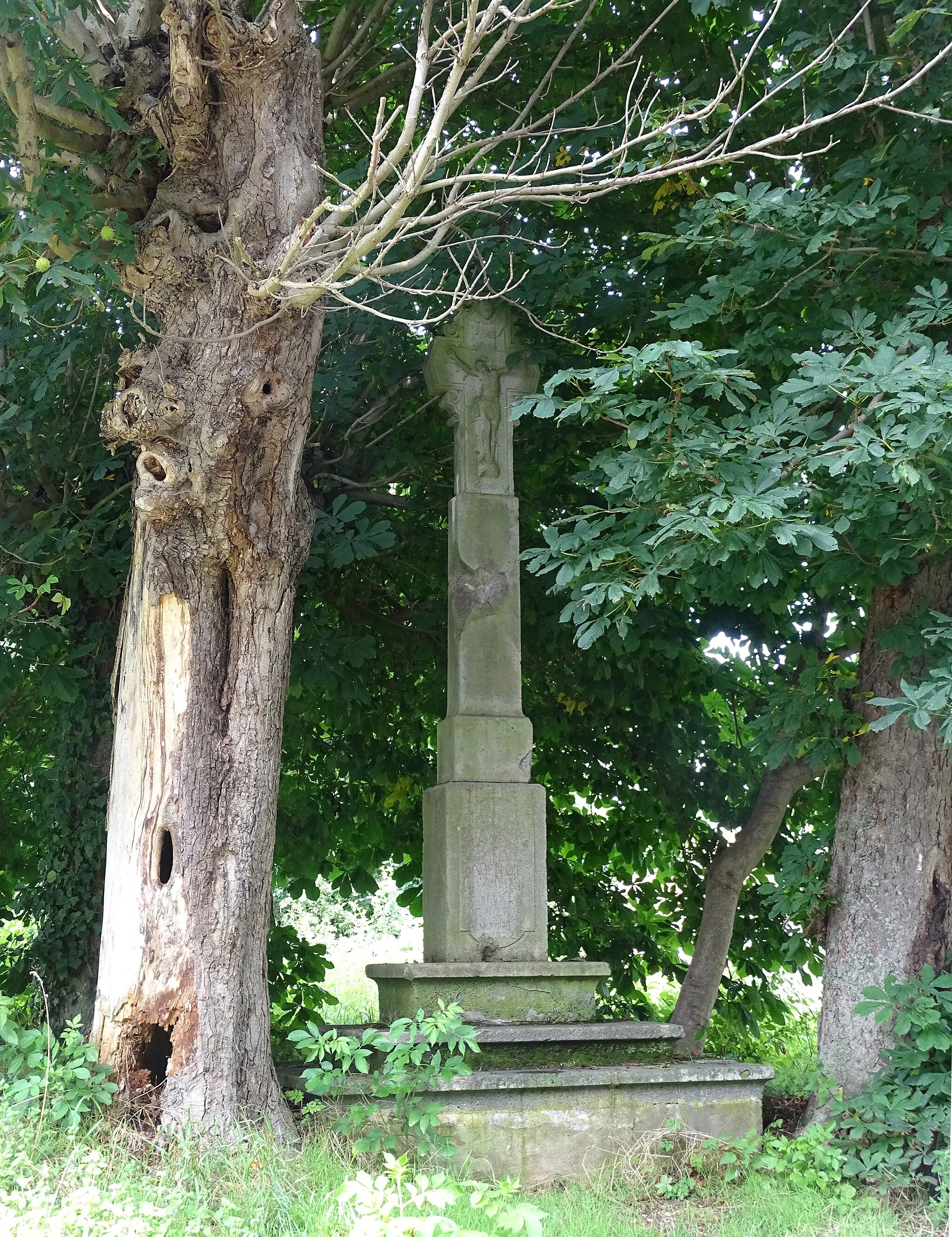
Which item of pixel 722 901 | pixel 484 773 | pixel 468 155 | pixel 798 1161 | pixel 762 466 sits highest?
pixel 468 155

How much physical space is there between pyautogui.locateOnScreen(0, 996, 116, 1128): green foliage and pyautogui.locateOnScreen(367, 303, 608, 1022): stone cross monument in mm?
1551

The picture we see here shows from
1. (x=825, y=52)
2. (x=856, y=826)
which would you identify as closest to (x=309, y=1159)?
(x=856, y=826)

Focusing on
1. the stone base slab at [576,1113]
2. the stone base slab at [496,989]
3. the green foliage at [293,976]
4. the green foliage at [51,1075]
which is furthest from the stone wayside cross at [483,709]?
the green foliage at [293,976]

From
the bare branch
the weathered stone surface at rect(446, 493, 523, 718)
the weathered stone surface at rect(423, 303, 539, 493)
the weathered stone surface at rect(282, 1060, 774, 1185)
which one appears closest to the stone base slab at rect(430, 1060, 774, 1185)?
the weathered stone surface at rect(282, 1060, 774, 1185)

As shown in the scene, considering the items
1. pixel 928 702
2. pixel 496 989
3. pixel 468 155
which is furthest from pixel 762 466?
pixel 468 155

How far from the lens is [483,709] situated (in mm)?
6676

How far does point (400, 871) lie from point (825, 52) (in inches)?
258

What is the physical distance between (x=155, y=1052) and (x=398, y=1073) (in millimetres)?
1180

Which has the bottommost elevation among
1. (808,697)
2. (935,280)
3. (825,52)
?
(808,697)

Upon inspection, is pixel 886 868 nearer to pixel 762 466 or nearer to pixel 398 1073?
pixel 762 466

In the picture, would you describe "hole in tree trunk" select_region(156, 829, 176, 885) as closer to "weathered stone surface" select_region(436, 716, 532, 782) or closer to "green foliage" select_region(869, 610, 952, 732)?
"weathered stone surface" select_region(436, 716, 532, 782)

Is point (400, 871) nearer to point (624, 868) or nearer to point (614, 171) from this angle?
point (624, 868)

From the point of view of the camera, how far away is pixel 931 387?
4.64 m

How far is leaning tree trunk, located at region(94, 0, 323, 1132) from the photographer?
208 inches
